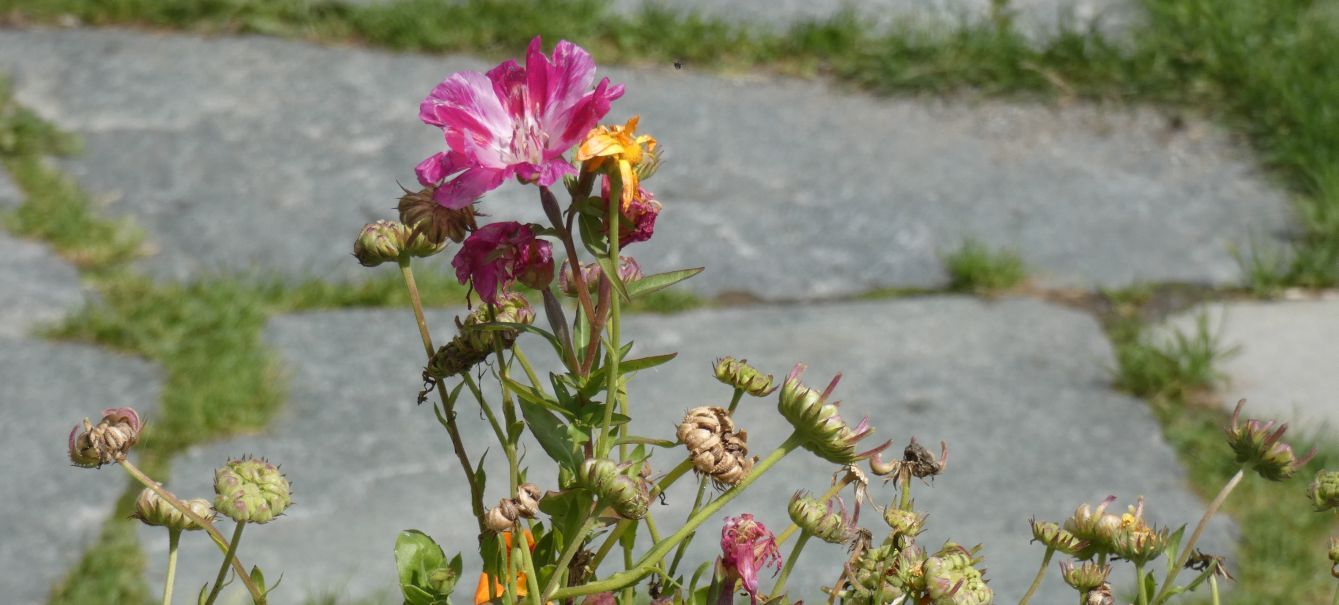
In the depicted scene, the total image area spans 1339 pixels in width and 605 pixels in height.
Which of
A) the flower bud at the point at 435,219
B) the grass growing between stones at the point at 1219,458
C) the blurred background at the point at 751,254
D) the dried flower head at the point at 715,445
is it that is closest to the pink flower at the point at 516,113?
the flower bud at the point at 435,219

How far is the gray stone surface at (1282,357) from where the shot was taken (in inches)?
86.1

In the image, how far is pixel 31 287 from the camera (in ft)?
A: 7.82

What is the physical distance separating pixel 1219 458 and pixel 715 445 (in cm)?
151

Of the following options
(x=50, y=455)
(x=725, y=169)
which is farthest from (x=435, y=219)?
(x=725, y=169)

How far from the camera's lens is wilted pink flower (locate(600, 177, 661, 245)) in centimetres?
76

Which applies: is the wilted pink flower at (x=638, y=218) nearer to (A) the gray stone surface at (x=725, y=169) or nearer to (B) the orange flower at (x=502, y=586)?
(B) the orange flower at (x=502, y=586)

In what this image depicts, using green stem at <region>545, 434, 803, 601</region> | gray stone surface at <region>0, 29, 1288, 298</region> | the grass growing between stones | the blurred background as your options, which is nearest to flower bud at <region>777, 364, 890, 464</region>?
green stem at <region>545, 434, 803, 601</region>

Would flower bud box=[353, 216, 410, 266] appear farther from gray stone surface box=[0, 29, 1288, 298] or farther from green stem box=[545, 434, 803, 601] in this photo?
gray stone surface box=[0, 29, 1288, 298]

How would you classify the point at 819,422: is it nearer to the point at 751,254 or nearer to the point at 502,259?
the point at 502,259

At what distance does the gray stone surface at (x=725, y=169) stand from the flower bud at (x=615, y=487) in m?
1.83

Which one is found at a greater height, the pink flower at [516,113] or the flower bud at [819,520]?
the pink flower at [516,113]

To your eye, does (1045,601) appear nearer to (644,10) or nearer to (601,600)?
(601,600)

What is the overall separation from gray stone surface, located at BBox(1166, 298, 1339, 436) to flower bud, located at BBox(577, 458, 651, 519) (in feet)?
5.23

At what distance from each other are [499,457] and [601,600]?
151 cm
